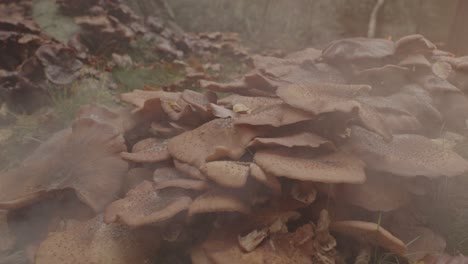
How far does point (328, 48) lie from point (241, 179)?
179 centimetres

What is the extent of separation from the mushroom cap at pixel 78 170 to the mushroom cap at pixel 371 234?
1.44 meters

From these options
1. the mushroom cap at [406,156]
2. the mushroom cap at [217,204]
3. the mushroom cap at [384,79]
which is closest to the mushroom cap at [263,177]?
the mushroom cap at [217,204]

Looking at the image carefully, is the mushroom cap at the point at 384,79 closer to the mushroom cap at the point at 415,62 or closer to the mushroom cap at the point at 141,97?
the mushroom cap at the point at 415,62

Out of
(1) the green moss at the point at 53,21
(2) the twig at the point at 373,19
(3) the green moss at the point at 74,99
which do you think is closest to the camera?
(3) the green moss at the point at 74,99

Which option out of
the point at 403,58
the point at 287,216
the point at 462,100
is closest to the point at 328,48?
the point at 403,58

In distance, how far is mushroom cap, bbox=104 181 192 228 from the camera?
213 centimetres

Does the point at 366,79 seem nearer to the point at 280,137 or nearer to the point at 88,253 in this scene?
the point at 280,137

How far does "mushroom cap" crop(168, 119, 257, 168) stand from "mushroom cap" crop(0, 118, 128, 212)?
496 mm

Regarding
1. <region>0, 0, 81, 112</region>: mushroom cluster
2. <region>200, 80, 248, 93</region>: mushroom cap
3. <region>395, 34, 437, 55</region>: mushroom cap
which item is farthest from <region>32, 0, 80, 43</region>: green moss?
<region>395, 34, 437, 55</region>: mushroom cap

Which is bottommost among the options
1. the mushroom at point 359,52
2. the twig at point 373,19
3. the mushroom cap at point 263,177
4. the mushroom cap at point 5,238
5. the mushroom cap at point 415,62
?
the twig at point 373,19

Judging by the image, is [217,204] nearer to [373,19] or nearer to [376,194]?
[376,194]

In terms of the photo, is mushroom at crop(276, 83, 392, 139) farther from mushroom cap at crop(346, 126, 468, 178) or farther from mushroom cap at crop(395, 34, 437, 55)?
mushroom cap at crop(395, 34, 437, 55)

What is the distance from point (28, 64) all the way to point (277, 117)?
10.5ft

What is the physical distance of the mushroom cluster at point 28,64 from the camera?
165 inches
